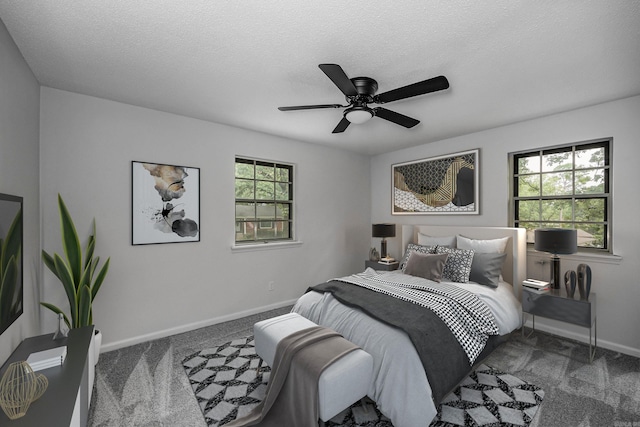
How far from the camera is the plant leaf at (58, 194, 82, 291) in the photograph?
2.37m

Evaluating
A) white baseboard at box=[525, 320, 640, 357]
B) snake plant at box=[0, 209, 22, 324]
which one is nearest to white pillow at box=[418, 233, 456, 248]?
white baseboard at box=[525, 320, 640, 357]

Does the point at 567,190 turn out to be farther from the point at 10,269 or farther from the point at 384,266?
the point at 10,269

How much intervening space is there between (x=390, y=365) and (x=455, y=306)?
89 centimetres

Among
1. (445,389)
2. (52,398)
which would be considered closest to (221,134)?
(52,398)

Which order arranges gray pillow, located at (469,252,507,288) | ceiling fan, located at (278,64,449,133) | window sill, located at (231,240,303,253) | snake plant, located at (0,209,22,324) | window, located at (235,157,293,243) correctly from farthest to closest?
window, located at (235,157,293,243) → window sill, located at (231,240,303,253) → gray pillow, located at (469,252,507,288) → ceiling fan, located at (278,64,449,133) → snake plant, located at (0,209,22,324)

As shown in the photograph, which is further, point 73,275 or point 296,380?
point 73,275

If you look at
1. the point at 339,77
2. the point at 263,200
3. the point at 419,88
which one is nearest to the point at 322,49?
the point at 339,77

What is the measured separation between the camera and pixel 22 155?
2.08 metres

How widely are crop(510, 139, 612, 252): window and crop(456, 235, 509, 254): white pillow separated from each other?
0.48m

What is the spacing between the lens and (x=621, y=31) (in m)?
1.80

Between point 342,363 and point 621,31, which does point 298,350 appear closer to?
point 342,363

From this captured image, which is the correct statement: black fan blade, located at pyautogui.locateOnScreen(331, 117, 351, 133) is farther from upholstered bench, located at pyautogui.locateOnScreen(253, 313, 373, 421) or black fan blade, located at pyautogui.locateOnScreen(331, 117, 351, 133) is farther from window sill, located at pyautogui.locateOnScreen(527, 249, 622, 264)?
window sill, located at pyautogui.locateOnScreen(527, 249, 622, 264)

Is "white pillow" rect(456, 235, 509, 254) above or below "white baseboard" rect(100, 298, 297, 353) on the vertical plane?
above

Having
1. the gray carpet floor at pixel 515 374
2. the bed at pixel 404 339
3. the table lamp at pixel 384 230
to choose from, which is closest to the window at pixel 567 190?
the bed at pixel 404 339
